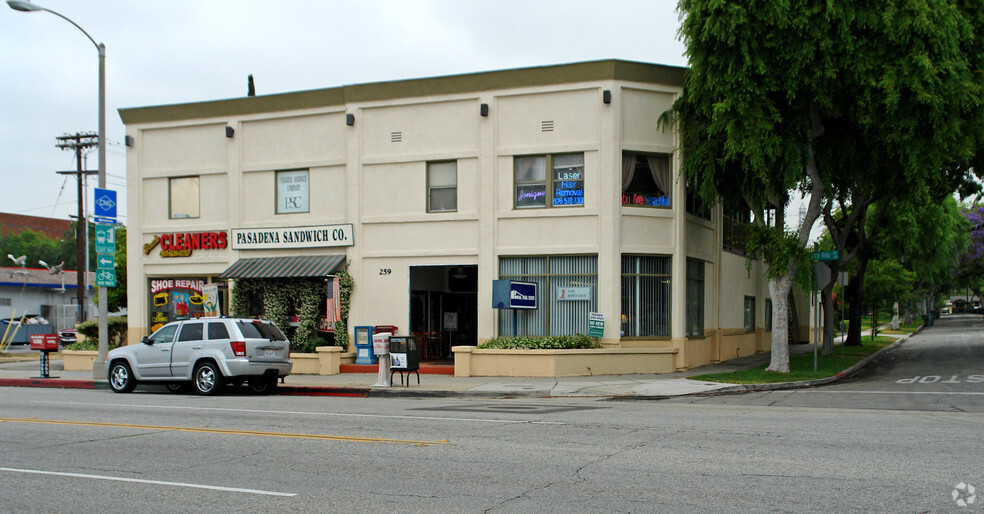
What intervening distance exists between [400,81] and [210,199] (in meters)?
7.78

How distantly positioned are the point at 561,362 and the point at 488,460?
1221cm

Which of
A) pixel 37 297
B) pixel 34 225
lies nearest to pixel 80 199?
pixel 37 297

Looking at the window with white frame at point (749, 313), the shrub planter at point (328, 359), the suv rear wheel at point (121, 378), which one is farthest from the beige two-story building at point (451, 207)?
the suv rear wheel at point (121, 378)

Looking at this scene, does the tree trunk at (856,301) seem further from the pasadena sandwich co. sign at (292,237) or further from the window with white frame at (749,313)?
the pasadena sandwich co. sign at (292,237)

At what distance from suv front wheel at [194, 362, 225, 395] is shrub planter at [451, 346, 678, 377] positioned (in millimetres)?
6375

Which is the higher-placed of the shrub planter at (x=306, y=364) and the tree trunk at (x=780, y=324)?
the tree trunk at (x=780, y=324)

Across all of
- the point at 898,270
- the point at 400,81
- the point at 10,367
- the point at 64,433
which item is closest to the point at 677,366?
the point at 400,81

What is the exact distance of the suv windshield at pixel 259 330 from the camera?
18031mm

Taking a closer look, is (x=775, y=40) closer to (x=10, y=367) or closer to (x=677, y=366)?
(x=677, y=366)

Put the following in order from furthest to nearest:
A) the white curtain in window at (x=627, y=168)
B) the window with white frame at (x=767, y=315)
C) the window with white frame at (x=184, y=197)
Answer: the window with white frame at (x=767, y=315), the window with white frame at (x=184, y=197), the white curtain in window at (x=627, y=168)

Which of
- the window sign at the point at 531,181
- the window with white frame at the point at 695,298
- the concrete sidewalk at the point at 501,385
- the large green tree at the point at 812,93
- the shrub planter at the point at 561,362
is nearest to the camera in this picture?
the concrete sidewalk at the point at 501,385

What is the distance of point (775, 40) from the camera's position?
61.6 feet

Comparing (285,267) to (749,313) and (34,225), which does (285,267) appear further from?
(34,225)

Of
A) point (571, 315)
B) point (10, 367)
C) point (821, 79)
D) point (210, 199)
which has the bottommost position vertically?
point (10, 367)
